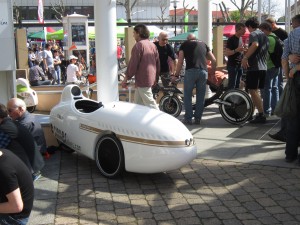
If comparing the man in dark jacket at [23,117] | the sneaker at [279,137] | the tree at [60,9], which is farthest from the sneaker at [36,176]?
the tree at [60,9]

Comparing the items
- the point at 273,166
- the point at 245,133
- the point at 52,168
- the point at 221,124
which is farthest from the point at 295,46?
the point at 52,168

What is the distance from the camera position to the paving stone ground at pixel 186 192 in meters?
4.57

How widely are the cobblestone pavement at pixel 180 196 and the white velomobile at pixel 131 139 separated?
26 cm

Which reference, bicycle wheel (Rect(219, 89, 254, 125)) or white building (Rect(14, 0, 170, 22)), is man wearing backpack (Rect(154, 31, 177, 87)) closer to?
bicycle wheel (Rect(219, 89, 254, 125))

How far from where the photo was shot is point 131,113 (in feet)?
18.7

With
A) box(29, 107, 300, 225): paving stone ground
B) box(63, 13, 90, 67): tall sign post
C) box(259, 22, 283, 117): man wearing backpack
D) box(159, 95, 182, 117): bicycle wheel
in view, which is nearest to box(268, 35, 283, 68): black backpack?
box(259, 22, 283, 117): man wearing backpack

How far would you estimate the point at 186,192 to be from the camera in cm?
528

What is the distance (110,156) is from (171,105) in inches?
170

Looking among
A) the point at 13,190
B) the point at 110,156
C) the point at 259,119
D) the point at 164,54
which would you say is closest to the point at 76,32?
the point at 164,54

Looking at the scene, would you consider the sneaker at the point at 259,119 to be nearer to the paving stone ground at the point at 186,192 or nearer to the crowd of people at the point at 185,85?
the crowd of people at the point at 185,85

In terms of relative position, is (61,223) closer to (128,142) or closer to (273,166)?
(128,142)

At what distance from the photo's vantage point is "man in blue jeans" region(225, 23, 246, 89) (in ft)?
31.4

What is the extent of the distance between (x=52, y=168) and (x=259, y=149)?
10.0 ft

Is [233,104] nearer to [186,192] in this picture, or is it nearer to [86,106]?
[86,106]
